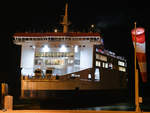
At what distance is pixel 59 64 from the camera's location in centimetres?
3188

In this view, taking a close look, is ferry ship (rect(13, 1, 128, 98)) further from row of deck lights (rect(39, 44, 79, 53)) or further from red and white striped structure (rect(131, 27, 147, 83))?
red and white striped structure (rect(131, 27, 147, 83))

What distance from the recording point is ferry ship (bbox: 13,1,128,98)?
91.6ft

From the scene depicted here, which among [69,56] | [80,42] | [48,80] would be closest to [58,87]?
[48,80]

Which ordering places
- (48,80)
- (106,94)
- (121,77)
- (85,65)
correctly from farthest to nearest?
(121,77) → (106,94) → (85,65) → (48,80)

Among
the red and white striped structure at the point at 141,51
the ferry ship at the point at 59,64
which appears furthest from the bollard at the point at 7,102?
the ferry ship at the point at 59,64

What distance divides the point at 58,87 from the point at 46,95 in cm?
186

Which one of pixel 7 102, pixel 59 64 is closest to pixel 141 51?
pixel 7 102

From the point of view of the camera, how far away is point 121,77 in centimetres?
4716

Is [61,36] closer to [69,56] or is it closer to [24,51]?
[69,56]

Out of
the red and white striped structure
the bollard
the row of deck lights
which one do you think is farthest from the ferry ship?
the red and white striped structure

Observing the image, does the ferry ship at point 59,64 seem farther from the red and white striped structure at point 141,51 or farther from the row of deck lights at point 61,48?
the red and white striped structure at point 141,51

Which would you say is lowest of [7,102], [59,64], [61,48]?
[7,102]

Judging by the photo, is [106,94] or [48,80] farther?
[106,94]

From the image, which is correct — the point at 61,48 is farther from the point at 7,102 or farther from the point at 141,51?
the point at 141,51
